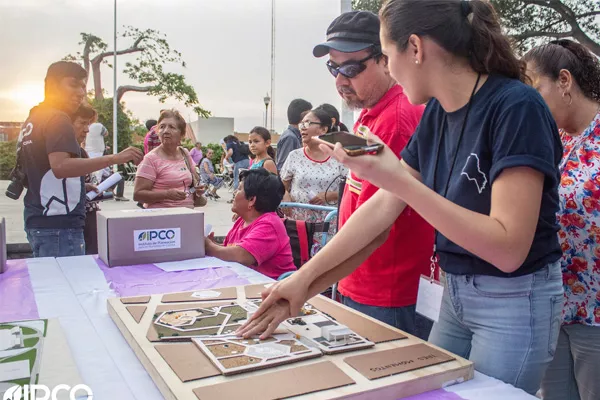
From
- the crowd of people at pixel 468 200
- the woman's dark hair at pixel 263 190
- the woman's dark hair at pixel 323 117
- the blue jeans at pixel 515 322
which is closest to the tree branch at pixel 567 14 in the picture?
the woman's dark hair at pixel 323 117

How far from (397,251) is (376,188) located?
198mm

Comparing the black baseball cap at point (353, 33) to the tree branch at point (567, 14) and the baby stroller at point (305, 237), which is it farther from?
the tree branch at point (567, 14)

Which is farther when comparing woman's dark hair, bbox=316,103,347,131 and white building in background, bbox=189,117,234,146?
white building in background, bbox=189,117,234,146

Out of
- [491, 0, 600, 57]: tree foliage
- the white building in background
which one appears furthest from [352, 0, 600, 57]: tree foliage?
the white building in background

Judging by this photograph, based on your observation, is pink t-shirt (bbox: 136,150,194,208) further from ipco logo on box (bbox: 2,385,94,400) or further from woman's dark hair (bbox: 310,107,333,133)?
ipco logo on box (bbox: 2,385,94,400)

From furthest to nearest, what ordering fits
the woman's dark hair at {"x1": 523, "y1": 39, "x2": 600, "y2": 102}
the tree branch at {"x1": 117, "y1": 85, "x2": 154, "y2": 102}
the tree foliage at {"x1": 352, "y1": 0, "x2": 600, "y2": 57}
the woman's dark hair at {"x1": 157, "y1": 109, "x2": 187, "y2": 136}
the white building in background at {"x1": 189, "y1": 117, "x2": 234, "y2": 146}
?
the white building in background at {"x1": 189, "y1": 117, "x2": 234, "y2": 146}
the tree branch at {"x1": 117, "y1": 85, "x2": 154, "y2": 102}
the tree foliage at {"x1": 352, "y1": 0, "x2": 600, "y2": 57}
the woman's dark hair at {"x1": 157, "y1": 109, "x2": 187, "y2": 136}
the woman's dark hair at {"x1": 523, "y1": 39, "x2": 600, "y2": 102}

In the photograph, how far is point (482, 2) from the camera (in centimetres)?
106

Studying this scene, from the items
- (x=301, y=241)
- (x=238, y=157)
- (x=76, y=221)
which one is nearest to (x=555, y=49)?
(x=301, y=241)

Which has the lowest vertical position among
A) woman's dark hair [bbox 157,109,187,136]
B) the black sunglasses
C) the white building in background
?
woman's dark hair [bbox 157,109,187,136]

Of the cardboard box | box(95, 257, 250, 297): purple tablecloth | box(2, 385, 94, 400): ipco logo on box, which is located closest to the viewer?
box(2, 385, 94, 400): ipco logo on box

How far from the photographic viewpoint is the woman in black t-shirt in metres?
0.89

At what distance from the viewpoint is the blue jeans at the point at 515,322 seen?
1.02 metres

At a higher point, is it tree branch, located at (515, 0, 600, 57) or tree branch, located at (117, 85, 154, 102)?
tree branch, located at (515, 0, 600, 57)

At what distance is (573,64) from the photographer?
1.53 metres
